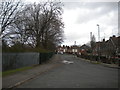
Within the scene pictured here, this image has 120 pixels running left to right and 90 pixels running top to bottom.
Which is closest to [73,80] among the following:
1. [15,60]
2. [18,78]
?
[18,78]

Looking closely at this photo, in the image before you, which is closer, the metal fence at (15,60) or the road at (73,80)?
the road at (73,80)

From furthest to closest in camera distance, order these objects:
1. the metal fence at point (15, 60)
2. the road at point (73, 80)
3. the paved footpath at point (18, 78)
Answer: the metal fence at point (15, 60) < the road at point (73, 80) < the paved footpath at point (18, 78)

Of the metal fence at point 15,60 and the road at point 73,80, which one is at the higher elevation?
the metal fence at point 15,60

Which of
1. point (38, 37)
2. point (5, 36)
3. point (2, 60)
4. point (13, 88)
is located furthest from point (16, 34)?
point (13, 88)

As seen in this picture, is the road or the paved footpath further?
the road

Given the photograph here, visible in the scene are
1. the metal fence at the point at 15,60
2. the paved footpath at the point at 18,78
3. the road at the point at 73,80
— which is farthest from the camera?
the metal fence at the point at 15,60

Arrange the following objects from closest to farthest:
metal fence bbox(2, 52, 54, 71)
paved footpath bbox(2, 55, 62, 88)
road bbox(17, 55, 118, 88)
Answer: paved footpath bbox(2, 55, 62, 88), road bbox(17, 55, 118, 88), metal fence bbox(2, 52, 54, 71)

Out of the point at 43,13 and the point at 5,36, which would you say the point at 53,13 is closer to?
the point at 43,13

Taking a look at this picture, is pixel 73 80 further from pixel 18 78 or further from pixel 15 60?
pixel 15 60

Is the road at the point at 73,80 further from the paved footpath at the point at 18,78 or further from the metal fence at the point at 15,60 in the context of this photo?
the metal fence at the point at 15,60

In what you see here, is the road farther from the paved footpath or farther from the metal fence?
the metal fence

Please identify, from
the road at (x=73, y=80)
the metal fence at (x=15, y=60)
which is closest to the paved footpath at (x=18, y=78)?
the road at (x=73, y=80)

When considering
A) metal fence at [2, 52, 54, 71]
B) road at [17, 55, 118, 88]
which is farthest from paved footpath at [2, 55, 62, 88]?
metal fence at [2, 52, 54, 71]

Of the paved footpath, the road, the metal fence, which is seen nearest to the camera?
the paved footpath
